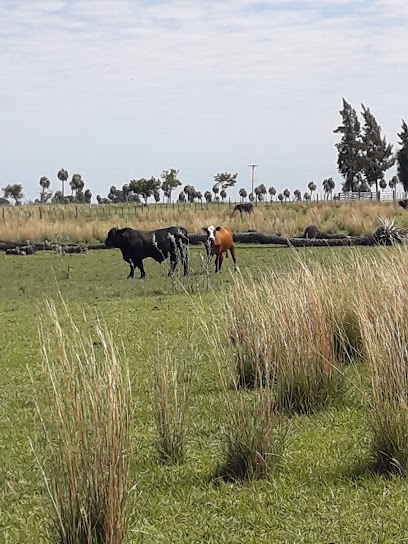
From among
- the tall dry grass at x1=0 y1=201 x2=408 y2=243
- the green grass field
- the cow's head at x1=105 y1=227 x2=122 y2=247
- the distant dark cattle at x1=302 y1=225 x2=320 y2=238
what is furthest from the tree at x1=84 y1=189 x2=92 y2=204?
the green grass field

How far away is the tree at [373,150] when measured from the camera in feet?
234

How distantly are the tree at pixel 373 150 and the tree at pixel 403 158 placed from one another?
80 cm

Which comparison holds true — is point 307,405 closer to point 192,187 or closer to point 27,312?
point 27,312

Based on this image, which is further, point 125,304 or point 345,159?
point 345,159

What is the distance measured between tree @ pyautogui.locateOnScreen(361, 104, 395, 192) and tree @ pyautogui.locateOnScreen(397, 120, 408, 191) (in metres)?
0.80

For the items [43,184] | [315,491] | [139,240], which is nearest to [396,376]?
[315,491]

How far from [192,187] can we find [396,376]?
86049 mm

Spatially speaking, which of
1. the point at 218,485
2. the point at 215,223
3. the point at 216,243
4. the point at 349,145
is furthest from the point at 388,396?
the point at 349,145

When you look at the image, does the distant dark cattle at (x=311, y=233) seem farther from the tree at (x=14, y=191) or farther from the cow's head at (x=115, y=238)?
the tree at (x=14, y=191)

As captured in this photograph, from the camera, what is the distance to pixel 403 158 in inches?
2830

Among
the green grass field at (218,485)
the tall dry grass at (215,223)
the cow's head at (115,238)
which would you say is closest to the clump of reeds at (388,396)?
the green grass field at (218,485)

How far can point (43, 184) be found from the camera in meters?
85.4

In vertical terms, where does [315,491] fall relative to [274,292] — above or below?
below

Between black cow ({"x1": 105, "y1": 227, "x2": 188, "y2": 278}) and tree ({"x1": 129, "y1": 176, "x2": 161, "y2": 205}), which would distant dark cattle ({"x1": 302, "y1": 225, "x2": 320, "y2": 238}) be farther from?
tree ({"x1": 129, "y1": 176, "x2": 161, "y2": 205})
